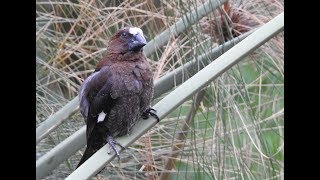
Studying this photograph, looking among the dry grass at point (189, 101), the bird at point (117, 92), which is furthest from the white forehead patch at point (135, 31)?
the dry grass at point (189, 101)

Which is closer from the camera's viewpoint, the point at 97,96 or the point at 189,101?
the point at 97,96

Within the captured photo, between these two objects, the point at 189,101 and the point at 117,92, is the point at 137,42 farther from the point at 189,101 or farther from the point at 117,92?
the point at 189,101

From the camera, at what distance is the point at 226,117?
5.15ft

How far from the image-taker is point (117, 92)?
1.53m

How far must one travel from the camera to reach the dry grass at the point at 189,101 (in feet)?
5.01

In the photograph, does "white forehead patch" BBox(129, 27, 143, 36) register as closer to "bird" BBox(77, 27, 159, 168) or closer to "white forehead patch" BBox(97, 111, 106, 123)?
"bird" BBox(77, 27, 159, 168)

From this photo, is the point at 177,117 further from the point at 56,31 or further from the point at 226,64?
the point at 226,64

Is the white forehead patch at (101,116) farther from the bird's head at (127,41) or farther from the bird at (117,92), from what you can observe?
the bird's head at (127,41)

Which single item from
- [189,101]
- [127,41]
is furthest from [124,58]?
[189,101]

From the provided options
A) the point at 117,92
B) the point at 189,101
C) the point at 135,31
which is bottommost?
the point at 189,101

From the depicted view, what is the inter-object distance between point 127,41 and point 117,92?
0.39 ft

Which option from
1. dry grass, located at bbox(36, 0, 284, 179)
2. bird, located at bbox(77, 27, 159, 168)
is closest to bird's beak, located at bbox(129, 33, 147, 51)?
bird, located at bbox(77, 27, 159, 168)

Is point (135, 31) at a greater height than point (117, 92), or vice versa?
point (135, 31)
